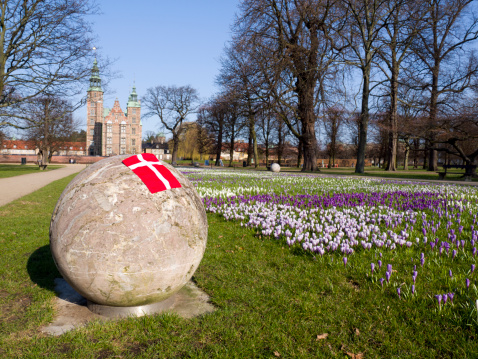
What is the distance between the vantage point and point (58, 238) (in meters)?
3.19

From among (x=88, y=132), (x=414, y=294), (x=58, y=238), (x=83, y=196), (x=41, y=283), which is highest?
(x=88, y=132)

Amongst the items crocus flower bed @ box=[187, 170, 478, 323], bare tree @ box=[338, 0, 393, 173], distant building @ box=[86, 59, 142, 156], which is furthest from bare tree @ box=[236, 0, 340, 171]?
distant building @ box=[86, 59, 142, 156]

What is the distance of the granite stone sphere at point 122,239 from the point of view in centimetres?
302

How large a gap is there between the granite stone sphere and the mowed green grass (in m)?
0.36

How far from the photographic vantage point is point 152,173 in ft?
11.2

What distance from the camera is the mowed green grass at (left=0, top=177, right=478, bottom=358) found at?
105 inches

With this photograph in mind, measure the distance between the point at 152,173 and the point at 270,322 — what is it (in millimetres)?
1930

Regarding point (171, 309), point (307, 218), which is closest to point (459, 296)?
point (171, 309)

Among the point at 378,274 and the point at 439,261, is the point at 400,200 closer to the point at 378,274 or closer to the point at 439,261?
the point at 439,261

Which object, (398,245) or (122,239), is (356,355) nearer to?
(122,239)

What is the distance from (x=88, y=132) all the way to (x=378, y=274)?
118 meters

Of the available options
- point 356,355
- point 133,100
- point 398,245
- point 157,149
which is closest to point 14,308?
point 356,355

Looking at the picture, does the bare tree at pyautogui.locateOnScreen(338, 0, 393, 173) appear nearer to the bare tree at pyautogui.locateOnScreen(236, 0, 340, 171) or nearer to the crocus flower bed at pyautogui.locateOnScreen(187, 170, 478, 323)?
the bare tree at pyautogui.locateOnScreen(236, 0, 340, 171)

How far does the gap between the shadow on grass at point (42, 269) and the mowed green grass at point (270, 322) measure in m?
0.02
